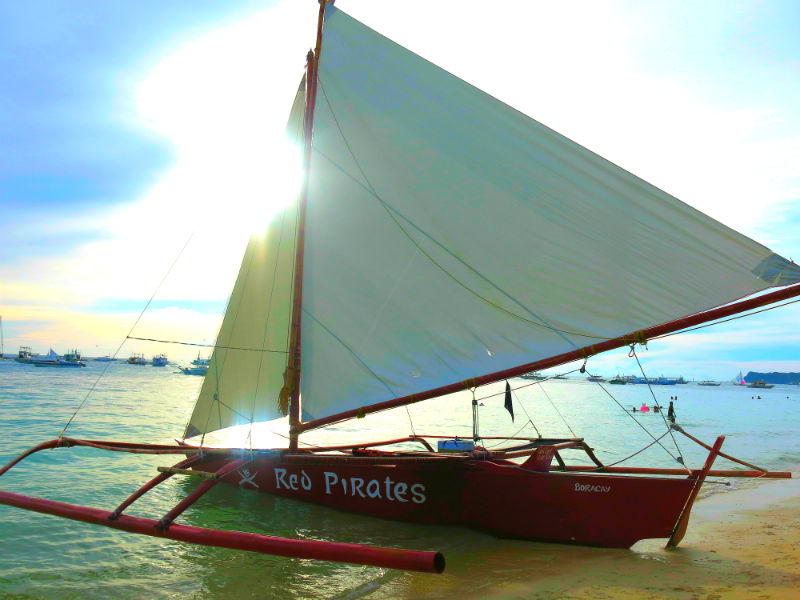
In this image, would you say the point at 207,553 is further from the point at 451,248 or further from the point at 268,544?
the point at 451,248

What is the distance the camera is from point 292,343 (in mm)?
9562

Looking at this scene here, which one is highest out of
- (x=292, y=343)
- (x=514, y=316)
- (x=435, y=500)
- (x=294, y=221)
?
(x=294, y=221)

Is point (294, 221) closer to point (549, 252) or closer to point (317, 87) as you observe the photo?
point (317, 87)

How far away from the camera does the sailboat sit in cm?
756

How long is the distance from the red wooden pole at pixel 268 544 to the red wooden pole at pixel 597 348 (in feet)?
9.25

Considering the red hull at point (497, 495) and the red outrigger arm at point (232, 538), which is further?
the red hull at point (497, 495)

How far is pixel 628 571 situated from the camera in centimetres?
746

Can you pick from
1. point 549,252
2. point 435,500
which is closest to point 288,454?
point 435,500

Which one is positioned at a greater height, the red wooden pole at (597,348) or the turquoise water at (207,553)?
the red wooden pole at (597,348)

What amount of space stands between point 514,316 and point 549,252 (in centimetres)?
107

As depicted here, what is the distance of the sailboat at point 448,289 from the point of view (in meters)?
7.56

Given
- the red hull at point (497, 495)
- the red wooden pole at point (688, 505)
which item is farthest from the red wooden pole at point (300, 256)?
the red wooden pole at point (688, 505)

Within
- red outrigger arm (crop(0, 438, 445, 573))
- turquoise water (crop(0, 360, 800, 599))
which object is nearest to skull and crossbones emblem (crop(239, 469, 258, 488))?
turquoise water (crop(0, 360, 800, 599))

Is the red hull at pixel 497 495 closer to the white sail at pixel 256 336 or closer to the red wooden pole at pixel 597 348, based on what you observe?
the red wooden pole at pixel 597 348
